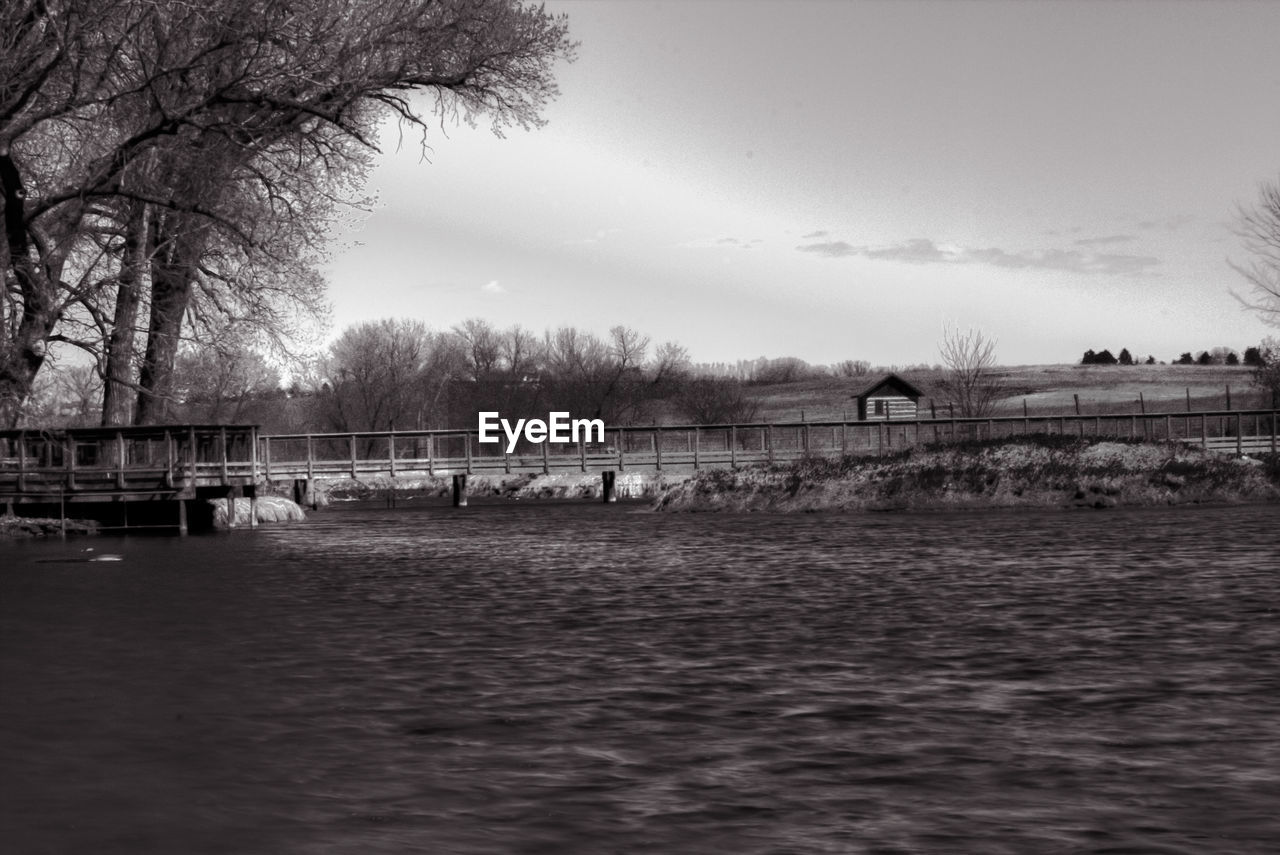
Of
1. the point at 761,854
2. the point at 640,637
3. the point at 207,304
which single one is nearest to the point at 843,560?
the point at 640,637

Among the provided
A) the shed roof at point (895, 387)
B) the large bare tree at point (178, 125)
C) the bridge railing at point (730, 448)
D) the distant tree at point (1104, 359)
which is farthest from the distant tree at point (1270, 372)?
the distant tree at point (1104, 359)

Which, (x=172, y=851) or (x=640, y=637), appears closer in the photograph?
(x=172, y=851)

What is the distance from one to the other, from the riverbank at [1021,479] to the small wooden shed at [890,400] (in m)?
47.0

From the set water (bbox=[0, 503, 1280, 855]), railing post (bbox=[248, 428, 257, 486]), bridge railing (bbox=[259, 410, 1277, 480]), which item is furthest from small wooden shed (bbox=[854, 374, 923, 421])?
water (bbox=[0, 503, 1280, 855])

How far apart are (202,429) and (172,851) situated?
34838 millimetres

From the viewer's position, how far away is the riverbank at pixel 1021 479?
38.8 meters

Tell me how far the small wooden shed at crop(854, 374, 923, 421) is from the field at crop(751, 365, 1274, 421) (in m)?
16.8

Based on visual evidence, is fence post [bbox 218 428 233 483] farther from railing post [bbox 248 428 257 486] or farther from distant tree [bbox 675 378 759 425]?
distant tree [bbox 675 378 759 425]

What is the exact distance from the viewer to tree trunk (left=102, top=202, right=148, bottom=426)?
33.8 meters

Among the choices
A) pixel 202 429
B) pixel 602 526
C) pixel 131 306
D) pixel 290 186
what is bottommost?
pixel 602 526

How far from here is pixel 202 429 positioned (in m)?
41.1

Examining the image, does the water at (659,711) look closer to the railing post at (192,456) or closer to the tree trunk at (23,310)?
the tree trunk at (23,310)

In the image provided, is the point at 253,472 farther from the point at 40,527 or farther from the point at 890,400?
the point at 890,400

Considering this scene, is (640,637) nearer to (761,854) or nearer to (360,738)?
(360,738)
